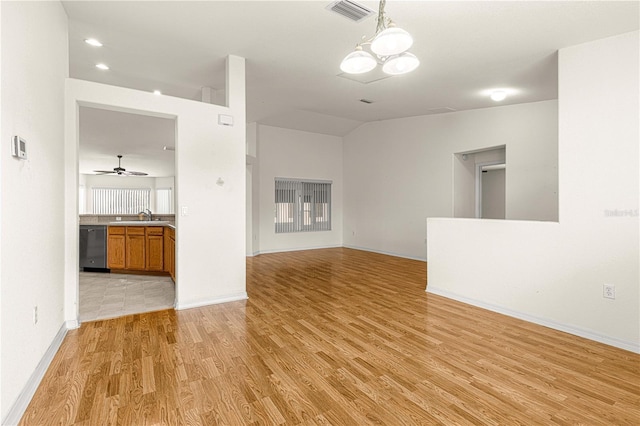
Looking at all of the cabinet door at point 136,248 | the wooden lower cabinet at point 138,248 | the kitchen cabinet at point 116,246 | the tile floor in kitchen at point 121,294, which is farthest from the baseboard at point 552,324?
the kitchen cabinet at point 116,246

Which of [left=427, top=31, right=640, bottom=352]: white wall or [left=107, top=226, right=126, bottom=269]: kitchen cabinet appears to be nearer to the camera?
[left=427, top=31, right=640, bottom=352]: white wall

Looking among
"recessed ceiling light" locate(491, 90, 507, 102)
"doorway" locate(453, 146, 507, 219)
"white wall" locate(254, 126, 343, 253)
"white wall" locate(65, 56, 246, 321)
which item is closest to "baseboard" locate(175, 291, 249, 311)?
"white wall" locate(65, 56, 246, 321)

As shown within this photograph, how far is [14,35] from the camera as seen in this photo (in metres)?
1.86

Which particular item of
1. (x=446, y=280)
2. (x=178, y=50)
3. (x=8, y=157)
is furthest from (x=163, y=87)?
(x=446, y=280)

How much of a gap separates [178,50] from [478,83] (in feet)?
13.3

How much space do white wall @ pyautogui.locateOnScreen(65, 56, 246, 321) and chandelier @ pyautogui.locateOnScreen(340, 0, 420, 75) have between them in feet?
6.65

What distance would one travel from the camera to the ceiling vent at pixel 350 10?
2781 millimetres

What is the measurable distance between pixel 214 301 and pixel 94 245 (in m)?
3.26

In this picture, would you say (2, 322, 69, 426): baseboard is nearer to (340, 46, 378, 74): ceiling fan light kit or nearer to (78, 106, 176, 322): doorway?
(78, 106, 176, 322): doorway

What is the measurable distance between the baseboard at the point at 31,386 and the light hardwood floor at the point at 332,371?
0.05 m

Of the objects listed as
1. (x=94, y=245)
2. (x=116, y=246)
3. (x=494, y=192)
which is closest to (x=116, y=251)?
(x=116, y=246)

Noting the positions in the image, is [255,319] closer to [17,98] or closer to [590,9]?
[17,98]

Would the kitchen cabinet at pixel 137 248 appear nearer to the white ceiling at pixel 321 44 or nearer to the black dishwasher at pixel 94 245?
the black dishwasher at pixel 94 245

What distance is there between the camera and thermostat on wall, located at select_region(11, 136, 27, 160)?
5.95 ft
